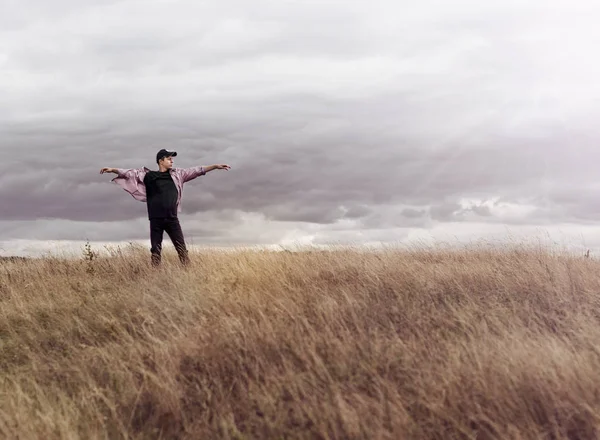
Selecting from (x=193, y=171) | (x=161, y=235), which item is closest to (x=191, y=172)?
(x=193, y=171)

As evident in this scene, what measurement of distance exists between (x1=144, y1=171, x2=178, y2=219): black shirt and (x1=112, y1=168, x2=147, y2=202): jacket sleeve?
3.7 inches

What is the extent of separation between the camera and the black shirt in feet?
38.8

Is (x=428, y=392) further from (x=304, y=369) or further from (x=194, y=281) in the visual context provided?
(x=194, y=281)

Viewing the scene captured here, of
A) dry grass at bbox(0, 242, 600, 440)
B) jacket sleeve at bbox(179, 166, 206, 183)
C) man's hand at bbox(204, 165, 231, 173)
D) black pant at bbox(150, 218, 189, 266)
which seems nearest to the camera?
dry grass at bbox(0, 242, 600, 440)

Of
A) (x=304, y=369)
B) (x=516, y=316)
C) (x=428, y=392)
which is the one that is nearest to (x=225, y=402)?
(x=304, y=369)

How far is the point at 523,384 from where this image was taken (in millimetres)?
5328

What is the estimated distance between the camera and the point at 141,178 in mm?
11906

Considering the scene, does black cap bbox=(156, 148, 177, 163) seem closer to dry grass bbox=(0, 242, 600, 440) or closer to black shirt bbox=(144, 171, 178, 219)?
black shirt bbox=(144, 171, 178, 219)

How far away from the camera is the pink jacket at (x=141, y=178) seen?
468 inches

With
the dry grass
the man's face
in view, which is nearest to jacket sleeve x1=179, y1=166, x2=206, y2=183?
the man's face

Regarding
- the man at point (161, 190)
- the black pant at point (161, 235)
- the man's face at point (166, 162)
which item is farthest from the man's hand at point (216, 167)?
the black pant at point (161, 235)

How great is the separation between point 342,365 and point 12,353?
184 inches

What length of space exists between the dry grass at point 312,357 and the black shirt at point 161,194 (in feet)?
5.95

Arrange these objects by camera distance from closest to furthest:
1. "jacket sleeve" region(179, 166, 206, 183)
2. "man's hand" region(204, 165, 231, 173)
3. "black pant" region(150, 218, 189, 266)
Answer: "man's hand" region(204, 165, 231, 173), "black pant" region(150, 218, 189, 266), "jacket sleeve" region(179, 166, 206, 183)
